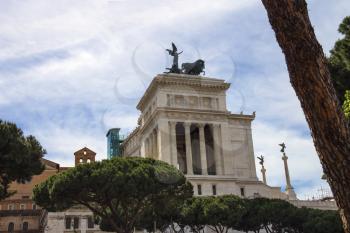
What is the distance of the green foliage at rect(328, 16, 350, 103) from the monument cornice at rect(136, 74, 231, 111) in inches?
1841

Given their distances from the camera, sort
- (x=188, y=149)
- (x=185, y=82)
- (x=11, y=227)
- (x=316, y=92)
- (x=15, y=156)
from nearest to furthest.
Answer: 1. (x=316, y=92)
2. (x=15, y=156)
3. (x=188, y=149)
4. (x=185, y=82)
5. (x=11, y=227)

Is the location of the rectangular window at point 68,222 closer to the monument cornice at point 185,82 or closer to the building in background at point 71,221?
the building in background at point 71,221

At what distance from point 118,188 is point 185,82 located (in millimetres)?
39027

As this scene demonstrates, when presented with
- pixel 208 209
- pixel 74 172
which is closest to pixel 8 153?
pixel 74 172

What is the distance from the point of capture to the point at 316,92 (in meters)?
7.89

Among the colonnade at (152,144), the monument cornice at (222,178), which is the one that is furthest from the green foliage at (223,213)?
the colonnade at (152,144)

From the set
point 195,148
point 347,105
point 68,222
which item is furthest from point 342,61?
point 195,148

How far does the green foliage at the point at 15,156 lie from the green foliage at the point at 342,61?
70.5 ft

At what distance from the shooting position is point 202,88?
7656cm

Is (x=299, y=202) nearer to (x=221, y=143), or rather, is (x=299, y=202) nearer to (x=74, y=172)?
(x=221, y=143)

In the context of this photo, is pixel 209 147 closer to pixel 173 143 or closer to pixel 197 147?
pixel 197 147

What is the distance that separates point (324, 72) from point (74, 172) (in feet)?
109

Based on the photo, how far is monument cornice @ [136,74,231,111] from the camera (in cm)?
7451

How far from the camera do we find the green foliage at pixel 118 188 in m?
38.5
